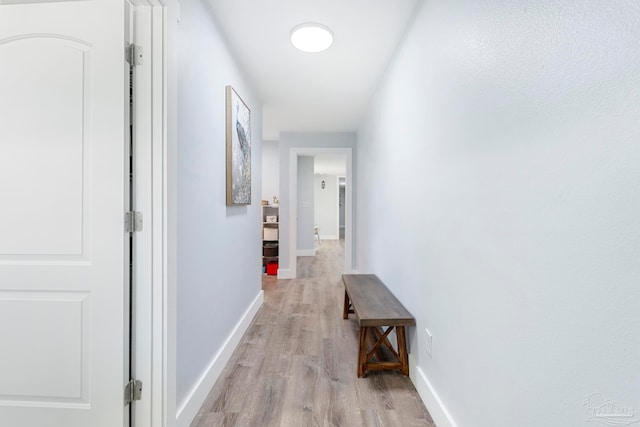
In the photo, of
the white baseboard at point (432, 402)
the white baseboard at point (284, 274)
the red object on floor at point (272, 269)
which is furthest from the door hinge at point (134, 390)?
Result: the red object on floor at point (272, 269)

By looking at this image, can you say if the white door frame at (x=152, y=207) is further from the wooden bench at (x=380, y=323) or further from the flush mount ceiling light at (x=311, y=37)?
the wooden bench at (x=380, y=323)

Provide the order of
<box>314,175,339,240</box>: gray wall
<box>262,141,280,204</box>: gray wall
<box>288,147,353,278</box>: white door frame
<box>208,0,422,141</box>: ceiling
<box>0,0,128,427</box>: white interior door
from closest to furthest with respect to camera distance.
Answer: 1. <box>0,0,128,427</box>: white interior door
2. <box>208,0,422,141</box>: ceiling
3. <box>288,147,353,278</box>: white door frame
4. <box>262,141,280,204</box>: gray wall
5. <box>314,175,339,240</box>: gray wall

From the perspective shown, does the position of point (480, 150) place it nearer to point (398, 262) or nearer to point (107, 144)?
point (398, 262)

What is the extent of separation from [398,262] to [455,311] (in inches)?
34.2

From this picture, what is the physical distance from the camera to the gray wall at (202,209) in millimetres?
1406

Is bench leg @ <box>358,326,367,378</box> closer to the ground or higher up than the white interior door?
closer to the ground

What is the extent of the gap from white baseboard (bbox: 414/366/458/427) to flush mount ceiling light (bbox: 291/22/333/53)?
2204 mm

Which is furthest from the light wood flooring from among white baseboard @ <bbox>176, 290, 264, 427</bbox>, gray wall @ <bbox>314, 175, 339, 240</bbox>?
gray wall @ <bbox>314, 175, 339, 240</bbox>

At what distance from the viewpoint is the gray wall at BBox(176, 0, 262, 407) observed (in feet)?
4.61

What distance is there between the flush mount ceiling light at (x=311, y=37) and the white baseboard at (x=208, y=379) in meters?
2.16

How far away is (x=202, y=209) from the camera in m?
1.65

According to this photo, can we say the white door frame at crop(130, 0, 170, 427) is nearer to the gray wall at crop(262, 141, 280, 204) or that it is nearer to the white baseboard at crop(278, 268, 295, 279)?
the white baseboard at crop(278, 268, 295, 279)

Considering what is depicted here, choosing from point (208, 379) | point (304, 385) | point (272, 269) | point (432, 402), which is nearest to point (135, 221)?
Result: point (208, 379)

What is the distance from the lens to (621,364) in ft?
1.91
